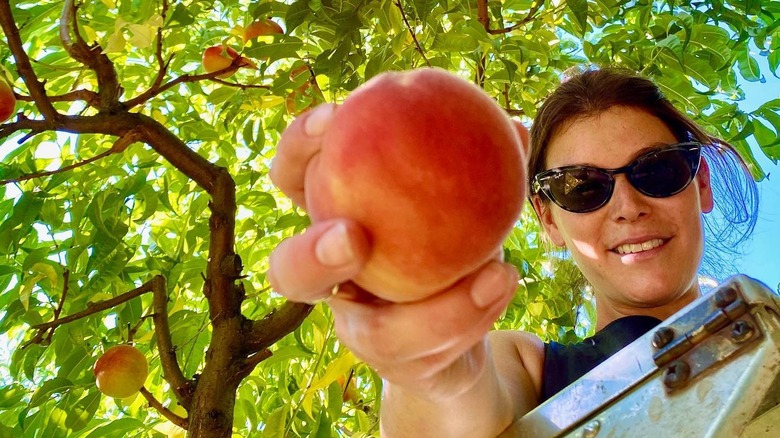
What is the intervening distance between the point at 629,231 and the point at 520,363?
0.27 metres

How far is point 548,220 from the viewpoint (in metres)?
1.23

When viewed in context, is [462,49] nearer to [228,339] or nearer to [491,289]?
[228,339]

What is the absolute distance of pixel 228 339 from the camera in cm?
107

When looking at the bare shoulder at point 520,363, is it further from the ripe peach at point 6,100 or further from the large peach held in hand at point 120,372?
the ripe peach at point 6,100

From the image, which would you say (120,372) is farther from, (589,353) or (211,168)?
(589,353)

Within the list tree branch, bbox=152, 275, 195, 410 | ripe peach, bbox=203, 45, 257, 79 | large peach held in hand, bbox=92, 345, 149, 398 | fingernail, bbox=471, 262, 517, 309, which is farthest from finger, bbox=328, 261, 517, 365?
ripe peach, bbox=203, 45, 257, 79

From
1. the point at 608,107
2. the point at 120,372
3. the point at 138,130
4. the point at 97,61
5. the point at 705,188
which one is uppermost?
the point at 97,61

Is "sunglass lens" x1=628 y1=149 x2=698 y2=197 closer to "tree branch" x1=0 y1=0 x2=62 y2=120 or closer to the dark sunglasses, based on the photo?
the dark sunglasses

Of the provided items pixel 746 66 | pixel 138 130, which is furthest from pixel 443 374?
pixel 746 66

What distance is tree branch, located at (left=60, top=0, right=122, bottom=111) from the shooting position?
110cm

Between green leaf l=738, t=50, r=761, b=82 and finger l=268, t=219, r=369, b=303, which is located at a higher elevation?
finger l=268, t=219, r=369, b=303

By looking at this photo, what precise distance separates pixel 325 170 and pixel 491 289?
0.47ft

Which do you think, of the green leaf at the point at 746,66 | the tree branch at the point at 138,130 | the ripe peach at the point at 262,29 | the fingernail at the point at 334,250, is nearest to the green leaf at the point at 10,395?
the tree branch at the point at 138,130

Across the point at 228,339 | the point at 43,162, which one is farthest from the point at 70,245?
the point at 228,339
